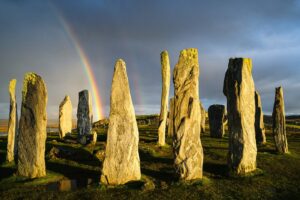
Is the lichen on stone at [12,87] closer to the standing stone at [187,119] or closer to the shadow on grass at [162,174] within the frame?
the shadow on grass at [162,174]

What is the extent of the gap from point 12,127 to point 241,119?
681 inches

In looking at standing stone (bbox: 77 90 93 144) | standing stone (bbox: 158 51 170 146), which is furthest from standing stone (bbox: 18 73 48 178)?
standing stone (bbox: 77 90 93 144)

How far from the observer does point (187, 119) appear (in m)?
16.3

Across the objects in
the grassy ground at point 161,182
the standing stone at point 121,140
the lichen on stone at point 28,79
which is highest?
the lichen on stone at point 28,79

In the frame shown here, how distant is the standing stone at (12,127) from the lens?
22.9 meters

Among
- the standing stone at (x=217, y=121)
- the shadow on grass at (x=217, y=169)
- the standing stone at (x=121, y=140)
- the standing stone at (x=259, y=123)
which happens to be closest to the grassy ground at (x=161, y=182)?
the shadow on grass at (x=217, y=169)

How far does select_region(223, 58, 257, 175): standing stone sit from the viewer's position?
17500 millimetres

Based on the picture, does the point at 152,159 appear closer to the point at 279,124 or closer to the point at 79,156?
the point at 79,156

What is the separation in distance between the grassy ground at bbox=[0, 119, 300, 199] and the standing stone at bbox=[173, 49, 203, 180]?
90cm

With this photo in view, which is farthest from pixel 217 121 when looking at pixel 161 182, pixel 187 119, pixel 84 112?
pixel 161 182

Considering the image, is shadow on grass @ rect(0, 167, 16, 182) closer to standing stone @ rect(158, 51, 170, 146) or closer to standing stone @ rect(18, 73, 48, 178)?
standing stone @ rect(18, 73, 48, 178)

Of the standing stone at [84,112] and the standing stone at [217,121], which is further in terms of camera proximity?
the standing stone at [217,121]

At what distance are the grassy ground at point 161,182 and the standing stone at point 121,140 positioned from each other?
658mm

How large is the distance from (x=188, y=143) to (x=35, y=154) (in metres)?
9.08
